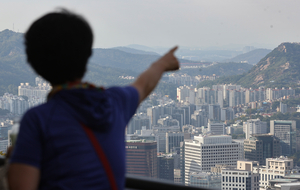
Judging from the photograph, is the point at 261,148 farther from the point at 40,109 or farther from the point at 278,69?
the point at 40,109

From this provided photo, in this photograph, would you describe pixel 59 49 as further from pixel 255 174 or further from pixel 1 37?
pixel 1 37

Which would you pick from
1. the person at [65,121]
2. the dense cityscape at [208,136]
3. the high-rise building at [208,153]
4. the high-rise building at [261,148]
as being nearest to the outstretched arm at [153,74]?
the person at [65,121]

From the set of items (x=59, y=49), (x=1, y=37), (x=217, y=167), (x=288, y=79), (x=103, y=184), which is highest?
(x=1, y=37)

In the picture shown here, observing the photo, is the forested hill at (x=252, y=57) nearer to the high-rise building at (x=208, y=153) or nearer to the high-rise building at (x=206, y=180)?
the high-rise building at (x=208, y=153)

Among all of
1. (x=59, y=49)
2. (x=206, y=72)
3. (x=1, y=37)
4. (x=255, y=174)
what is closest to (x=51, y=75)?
(x=59, y=49)

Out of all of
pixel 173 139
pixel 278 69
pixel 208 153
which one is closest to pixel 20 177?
pixel 208 153

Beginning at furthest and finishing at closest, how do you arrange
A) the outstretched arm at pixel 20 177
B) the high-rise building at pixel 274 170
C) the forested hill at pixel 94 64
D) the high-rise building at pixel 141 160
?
the forested hill at pixel 94 64 → the high-rise building at pixel 141 160 → the high-rise building at pixel 274 170 → the outstretched arm at pixel 20 177

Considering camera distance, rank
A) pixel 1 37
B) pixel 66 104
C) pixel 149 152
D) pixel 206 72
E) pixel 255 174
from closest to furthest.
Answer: pixel 66 104
pixel 255 174
pixel 149 152
pixel 1 37
pixel 206 72
